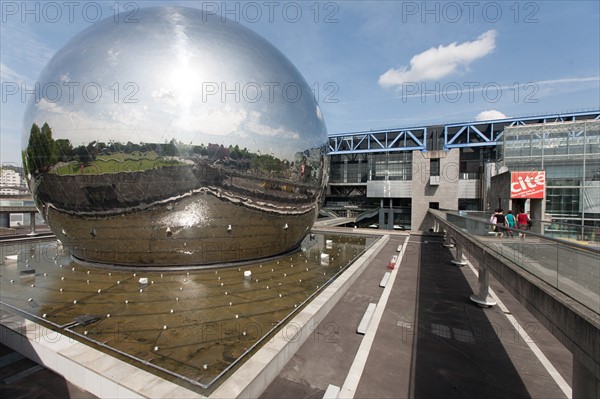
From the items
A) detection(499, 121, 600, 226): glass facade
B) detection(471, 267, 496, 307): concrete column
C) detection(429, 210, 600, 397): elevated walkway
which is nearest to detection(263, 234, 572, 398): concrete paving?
detection(471, 267, 496, 307): concrete column

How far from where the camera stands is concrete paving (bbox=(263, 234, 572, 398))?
603 centimetres

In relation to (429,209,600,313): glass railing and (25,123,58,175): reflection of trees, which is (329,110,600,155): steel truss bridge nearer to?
(25,123,58,175): reflection of trees

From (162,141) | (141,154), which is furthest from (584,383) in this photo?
(141,154)

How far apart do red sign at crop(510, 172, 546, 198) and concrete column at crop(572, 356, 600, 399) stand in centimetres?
2470

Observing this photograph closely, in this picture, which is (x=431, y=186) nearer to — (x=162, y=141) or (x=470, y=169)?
(x=470, y=169)

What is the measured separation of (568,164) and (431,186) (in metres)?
18.8

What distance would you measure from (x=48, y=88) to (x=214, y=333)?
13.5 meters

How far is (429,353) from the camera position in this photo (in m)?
7.39

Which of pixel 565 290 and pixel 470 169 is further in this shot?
pixel 470 169

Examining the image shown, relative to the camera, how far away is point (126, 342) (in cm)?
727

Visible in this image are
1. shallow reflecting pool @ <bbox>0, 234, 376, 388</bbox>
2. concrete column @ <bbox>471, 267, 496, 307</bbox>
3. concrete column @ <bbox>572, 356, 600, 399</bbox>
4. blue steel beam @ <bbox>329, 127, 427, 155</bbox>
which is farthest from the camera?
blue steel beam @ <bbox>329, 127, 427, 155</bbox>

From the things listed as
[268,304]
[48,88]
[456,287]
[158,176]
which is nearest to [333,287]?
[268,304]

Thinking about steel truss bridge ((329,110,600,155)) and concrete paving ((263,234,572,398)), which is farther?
steel truss bridge ((329,110,600,155))

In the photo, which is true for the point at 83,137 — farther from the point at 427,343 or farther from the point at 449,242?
the point at 449,242
